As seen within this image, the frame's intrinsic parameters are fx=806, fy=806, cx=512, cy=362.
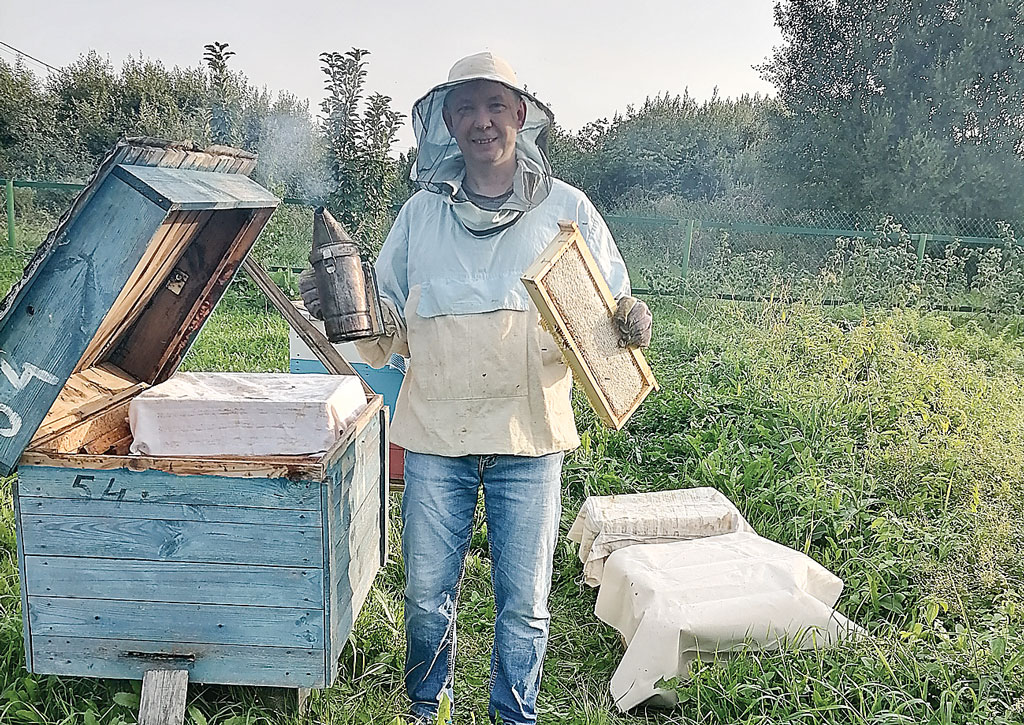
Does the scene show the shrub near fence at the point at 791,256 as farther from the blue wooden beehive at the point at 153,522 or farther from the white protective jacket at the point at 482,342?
the blue wooden beehive at the point at 153,522

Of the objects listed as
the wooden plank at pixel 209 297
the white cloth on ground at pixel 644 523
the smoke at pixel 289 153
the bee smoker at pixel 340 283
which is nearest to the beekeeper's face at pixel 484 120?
the bee smoker at pixel 340 283

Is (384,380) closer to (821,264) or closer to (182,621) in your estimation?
(182,621)

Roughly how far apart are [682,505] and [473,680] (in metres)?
1.14

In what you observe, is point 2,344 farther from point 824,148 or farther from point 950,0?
point 950,0

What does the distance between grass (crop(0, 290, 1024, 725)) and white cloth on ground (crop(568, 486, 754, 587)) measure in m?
0.23

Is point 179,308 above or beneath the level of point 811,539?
above

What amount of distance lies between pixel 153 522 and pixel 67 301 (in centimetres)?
59

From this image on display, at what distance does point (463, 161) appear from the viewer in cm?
226

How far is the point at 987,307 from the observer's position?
732cm

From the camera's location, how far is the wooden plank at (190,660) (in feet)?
6.87

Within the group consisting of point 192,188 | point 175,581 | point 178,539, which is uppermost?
point 192,188

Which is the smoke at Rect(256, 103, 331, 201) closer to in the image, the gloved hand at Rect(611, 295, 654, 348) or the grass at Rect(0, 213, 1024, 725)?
the grass at Rect(0, 213, 1024, 725)

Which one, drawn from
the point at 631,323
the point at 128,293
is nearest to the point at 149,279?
the point at 128,293

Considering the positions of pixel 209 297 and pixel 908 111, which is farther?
pixel 908 111
